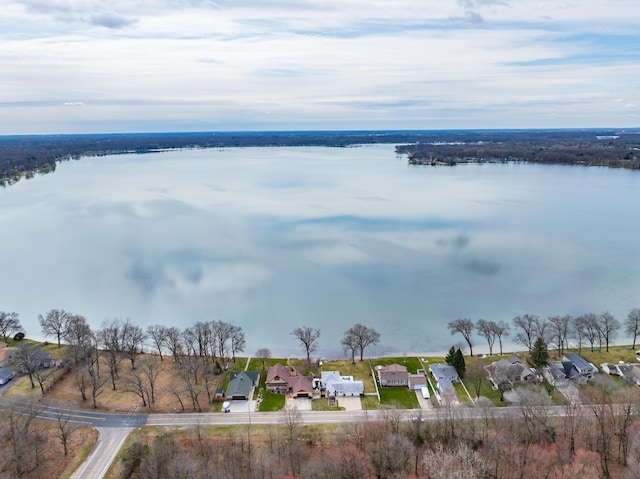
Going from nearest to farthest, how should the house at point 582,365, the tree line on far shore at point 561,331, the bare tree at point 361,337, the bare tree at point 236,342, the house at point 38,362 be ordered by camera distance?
the house at point 582,365 < the house at point 38,362 < the bare tree at point 361,337 < the bare tree at point 236,342 < the tree line on far shore at point 561,331

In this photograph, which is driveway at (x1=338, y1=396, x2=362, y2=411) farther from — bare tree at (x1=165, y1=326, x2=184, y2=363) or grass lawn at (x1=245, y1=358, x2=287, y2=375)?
bare tree at (x1=165, y1=326, x2=184, y2=363)

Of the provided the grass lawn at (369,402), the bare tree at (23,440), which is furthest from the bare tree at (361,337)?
the bare tree at (23,440)

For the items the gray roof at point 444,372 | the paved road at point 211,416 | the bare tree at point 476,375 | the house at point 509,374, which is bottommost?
the paved road at point 211,416

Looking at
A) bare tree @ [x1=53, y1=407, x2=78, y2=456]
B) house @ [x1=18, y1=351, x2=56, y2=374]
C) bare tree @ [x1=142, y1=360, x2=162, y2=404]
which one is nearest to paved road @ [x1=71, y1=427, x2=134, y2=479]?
bare tree @ [x1=53, y1=407, x2=78, y2=456]

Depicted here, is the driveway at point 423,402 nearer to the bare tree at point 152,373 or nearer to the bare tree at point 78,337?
the bare tree at point 152,373

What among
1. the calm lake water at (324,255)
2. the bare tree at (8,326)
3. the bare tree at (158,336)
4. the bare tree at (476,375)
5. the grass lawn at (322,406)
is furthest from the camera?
the calm lake water at (324,255)

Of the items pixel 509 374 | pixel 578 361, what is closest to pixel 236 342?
pixel 509 374

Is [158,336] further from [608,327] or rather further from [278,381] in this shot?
[608,327]
